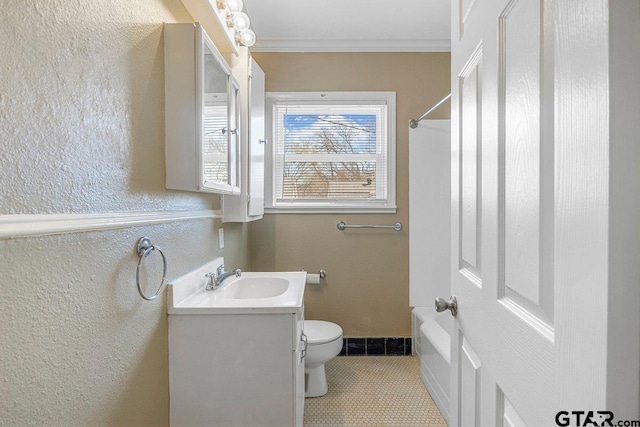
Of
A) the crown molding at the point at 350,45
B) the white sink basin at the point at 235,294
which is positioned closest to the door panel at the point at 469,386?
the white sink basin at the point at 235,294

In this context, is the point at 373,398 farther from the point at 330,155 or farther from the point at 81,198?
the point at 81,198

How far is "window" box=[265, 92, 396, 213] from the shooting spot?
2764 mm

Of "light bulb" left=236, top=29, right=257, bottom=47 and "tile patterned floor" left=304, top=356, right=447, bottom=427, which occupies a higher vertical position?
"light bulb" left=236, top=29, right=257, bottom=47

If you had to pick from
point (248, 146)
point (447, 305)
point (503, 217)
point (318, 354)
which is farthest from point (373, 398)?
point (503, 217)

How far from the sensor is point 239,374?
1303mm

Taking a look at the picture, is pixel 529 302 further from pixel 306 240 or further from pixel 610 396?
pixel 306 240

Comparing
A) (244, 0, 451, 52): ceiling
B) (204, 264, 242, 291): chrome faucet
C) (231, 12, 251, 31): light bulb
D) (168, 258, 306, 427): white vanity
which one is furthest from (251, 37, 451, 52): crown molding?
(168, 258, 306, 427): white vanity

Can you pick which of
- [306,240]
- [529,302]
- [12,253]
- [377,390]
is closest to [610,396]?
[529,302]

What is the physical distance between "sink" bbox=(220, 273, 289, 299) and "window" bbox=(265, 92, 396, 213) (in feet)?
3.22

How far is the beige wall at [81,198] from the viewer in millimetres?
671

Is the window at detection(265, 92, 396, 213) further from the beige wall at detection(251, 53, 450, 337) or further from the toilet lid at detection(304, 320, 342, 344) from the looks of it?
the toilet lid at detection(304, 320, 342, 344)

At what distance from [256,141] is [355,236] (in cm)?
103

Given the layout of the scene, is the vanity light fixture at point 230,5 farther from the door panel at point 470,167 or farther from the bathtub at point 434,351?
the bathtub at point 434,351

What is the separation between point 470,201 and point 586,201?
488 millimetres
